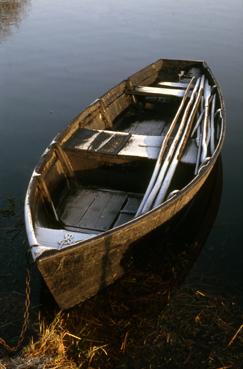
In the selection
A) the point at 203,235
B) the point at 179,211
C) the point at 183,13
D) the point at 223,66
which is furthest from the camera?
the point at 183,13

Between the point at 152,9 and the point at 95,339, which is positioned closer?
the point at 95,339

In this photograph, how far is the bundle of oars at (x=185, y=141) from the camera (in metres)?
8.49

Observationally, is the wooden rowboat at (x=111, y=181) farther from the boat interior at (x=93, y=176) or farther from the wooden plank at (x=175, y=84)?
the wooden plank at (x=175, y=84)

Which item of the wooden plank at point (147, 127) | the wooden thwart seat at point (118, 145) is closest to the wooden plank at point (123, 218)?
the wooden thwart seat at point (118, 145)

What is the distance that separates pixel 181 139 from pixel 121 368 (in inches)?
221

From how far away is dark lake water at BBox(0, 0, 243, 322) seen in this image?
35.8 feet

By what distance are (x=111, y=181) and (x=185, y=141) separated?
211 cm

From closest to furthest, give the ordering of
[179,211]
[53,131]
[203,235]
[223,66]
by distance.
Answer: [179,211], [203,235], [53,131], [223,66]

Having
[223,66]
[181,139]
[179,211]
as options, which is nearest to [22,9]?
[223,66]

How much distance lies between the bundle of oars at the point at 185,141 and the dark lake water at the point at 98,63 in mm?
1837

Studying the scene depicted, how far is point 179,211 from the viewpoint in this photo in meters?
8.49

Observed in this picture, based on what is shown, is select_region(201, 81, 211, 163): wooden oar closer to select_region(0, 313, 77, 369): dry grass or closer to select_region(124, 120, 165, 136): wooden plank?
select_region(124, 120, 165, 136): wooden plank

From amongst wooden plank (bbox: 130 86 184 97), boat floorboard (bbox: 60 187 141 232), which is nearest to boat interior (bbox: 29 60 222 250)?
boat floorboard (bbox: 60 187 141 232)

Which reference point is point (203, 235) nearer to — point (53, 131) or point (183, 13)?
point (53, 131)
